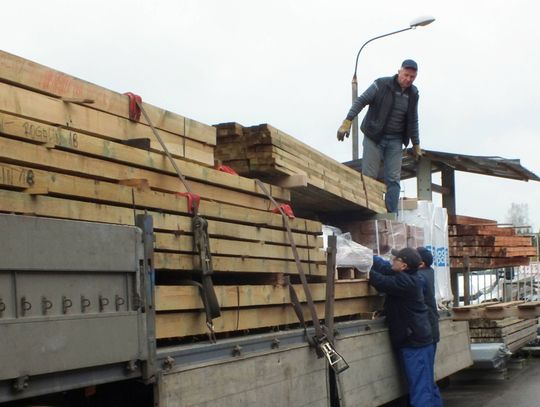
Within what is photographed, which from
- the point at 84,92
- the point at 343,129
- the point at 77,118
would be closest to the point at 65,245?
the point at 77,118

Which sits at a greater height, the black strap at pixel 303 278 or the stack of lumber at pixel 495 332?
the black strap at pixel 303 278

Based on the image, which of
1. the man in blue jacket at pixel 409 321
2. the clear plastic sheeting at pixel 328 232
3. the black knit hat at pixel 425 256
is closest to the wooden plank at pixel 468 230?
the black knit hat at pixel 425 256

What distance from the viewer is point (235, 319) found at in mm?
5801

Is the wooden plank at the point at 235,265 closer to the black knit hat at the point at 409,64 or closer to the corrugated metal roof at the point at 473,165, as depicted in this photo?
the black knit hat at the point at 409,64

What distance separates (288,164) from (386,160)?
3.06 metres

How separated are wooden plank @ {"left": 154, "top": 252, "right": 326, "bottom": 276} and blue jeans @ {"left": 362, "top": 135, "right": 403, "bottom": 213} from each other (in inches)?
128

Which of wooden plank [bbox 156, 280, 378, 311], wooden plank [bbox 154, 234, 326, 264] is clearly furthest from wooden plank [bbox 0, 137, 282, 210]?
A: wooden plank [bbox 156, 280, 378, 311]

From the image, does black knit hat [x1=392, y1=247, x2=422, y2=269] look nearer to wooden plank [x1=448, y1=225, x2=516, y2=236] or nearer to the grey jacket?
the grey jacket

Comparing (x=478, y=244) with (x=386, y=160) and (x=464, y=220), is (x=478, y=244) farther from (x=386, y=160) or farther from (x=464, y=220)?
(x=386, y=160)

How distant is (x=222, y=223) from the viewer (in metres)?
5.75

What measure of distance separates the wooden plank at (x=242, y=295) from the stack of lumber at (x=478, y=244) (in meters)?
6.33

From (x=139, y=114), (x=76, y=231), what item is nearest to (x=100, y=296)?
(x=76, y=231)

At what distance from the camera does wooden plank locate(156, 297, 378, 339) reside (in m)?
5.00

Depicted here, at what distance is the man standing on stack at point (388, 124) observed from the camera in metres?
10.2
